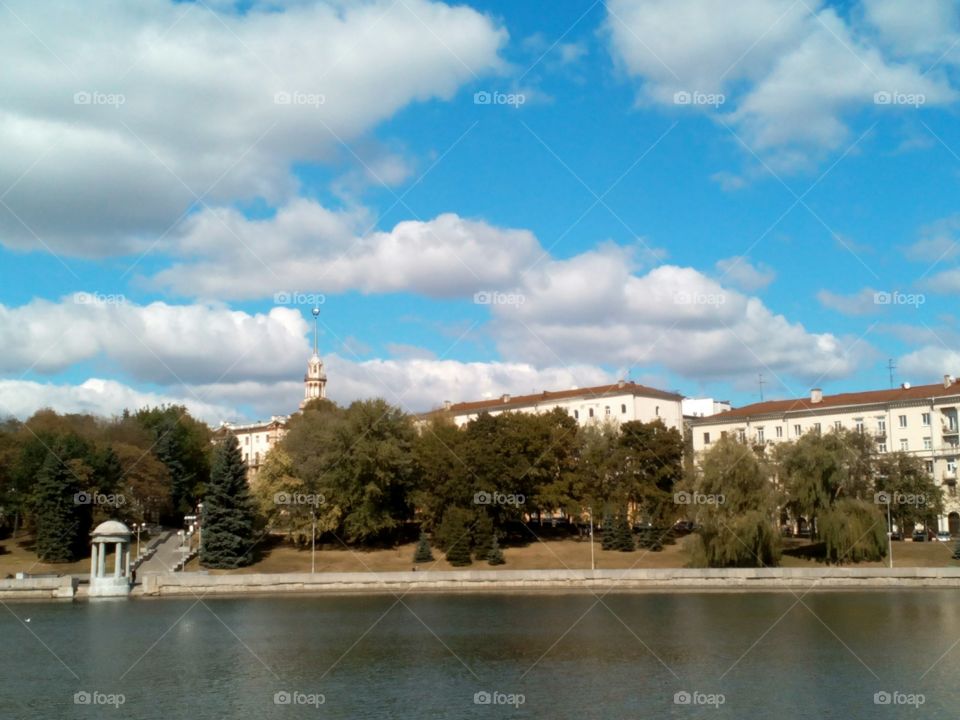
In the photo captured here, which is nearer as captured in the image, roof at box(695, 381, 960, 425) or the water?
the water

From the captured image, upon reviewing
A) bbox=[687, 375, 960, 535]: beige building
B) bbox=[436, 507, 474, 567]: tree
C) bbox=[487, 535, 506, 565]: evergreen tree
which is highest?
bbox=[687, 375, 960, 535]: beige building

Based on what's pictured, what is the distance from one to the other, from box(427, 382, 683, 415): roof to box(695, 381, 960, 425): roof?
5707mm

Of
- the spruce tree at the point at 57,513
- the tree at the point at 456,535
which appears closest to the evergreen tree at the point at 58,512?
the spruce tree at the point at 57,513

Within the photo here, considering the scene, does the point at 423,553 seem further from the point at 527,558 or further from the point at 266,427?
the point at 266,427

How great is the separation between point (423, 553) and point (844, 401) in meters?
45.4

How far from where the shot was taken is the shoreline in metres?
58.4

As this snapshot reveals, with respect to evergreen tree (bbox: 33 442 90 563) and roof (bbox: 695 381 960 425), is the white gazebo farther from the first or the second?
roof (bbox: 695 381 960 425)

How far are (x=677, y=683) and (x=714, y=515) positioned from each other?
115 ft

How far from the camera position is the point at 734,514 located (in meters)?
62.7

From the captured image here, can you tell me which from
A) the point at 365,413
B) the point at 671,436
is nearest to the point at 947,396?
the point at 671,436

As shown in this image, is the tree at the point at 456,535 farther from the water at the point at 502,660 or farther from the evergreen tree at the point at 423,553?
the water at the point at 502,660

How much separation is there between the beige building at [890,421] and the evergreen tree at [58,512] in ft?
161

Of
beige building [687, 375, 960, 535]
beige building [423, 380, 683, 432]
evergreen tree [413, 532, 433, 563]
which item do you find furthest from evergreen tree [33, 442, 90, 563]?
beige building [687, 375, 960, 535]

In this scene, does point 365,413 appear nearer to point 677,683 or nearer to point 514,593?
point 514,593
